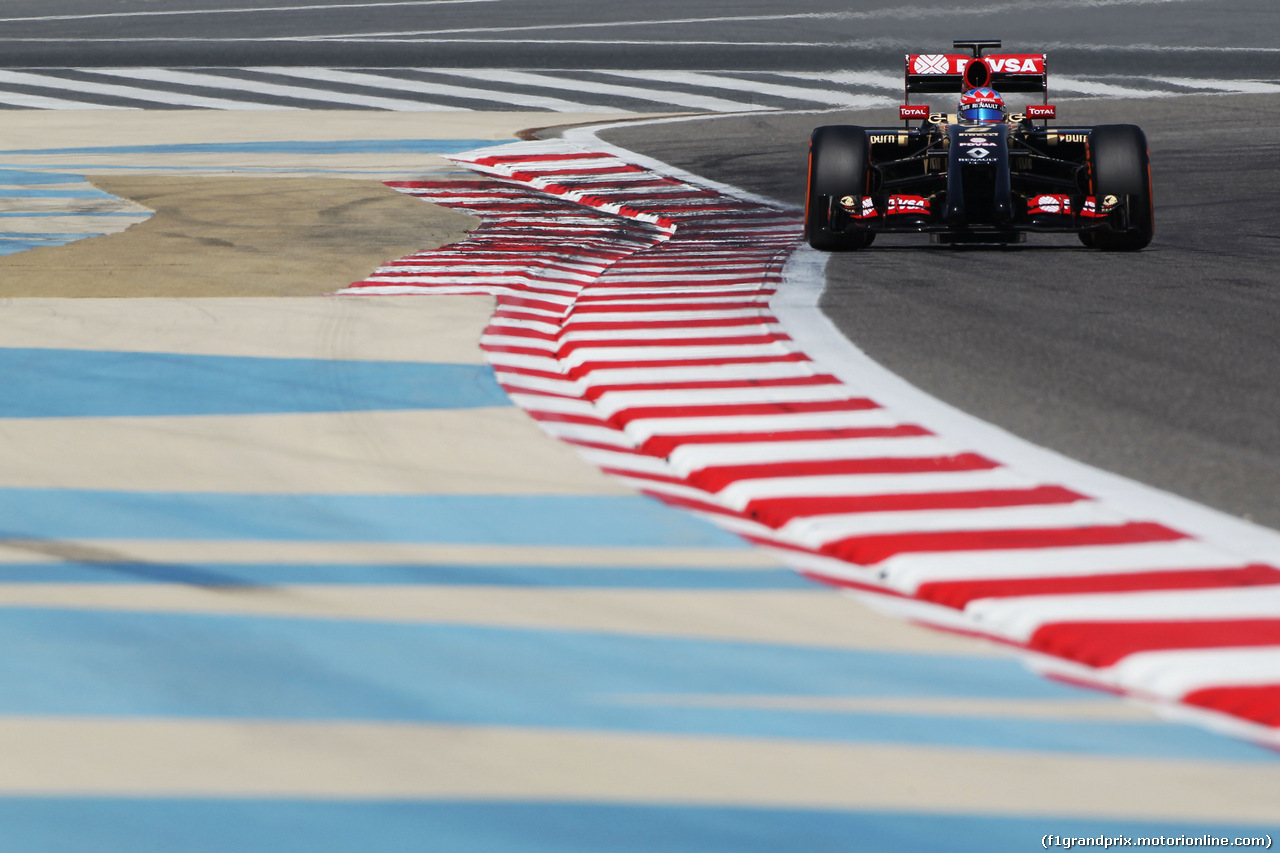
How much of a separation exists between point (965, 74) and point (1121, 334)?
3.48 meters

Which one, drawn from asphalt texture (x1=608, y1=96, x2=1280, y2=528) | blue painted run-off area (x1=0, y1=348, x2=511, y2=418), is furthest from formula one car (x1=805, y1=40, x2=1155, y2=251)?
blue painted run-off area (x1=0, y1=348, x2=511, y2=418)

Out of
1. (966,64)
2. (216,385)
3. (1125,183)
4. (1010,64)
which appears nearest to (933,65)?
(966,64)

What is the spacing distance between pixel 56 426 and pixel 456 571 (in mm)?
2007

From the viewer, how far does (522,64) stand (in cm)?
2441

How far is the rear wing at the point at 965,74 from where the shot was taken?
948 cm

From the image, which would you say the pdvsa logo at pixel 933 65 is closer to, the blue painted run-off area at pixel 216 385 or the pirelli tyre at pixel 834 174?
the pirelli tyre at pixel 834 174

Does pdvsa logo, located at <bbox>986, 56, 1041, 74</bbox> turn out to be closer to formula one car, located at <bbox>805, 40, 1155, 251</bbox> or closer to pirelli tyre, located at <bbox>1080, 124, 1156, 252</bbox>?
formula one car, located at <bbox>805, 40, 1155, 251</bbox>

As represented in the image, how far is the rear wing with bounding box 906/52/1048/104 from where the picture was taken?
9.48 m

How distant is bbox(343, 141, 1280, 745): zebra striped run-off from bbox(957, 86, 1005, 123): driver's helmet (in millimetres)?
1791

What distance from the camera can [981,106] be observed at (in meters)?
9.31

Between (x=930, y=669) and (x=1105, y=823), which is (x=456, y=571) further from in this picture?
(x=1105, y=823)

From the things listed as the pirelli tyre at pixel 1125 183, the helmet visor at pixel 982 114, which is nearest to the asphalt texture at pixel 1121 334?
the pirelli tyre at pixel 1125 183

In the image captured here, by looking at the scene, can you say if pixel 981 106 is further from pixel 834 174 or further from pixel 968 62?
pixel 834 174

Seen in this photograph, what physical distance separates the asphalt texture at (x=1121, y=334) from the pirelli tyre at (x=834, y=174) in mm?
237
